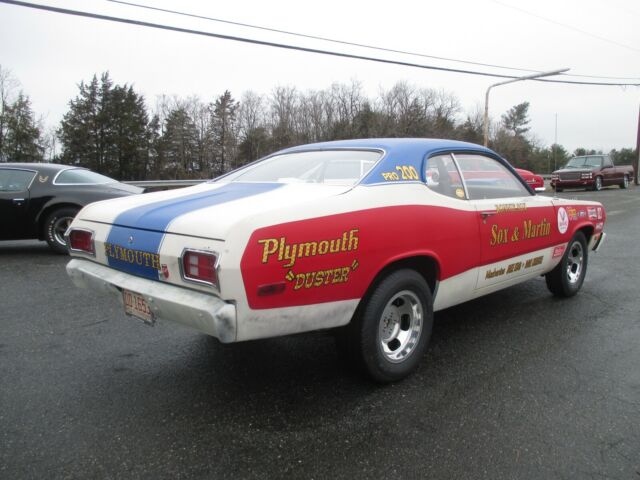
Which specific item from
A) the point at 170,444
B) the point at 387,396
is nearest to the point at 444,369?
the point at 387,396

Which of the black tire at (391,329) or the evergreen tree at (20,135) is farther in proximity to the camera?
the evergreen tree at (20,135)

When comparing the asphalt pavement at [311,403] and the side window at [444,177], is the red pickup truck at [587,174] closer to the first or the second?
the asphalt pavement at [311,403]

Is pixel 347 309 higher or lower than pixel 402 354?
higher

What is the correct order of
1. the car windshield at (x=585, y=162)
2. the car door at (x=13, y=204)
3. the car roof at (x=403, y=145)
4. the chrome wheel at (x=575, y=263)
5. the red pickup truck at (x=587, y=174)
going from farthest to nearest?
the car windshield at (x=585, y=162) → the red pickup truck at (x=587, y=174) → the car door at (x=13, y=204) → the chrome wheel at (x=575, y=263) → the car roof at (x=403, y=145)

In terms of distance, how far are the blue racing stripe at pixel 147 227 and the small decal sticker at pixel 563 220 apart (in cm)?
274

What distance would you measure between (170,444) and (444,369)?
1750 millimetres

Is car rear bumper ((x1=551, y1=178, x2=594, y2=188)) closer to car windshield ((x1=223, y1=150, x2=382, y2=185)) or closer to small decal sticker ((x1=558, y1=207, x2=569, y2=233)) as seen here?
small decal sticker ((x1=558, y1=207, x2=569, y2=233))

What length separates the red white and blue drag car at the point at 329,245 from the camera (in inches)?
84.0

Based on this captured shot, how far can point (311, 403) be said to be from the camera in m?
2.56

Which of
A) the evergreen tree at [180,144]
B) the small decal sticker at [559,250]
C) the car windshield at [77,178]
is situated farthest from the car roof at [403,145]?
the evergreen tree at [180,144]

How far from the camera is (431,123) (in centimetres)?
5538

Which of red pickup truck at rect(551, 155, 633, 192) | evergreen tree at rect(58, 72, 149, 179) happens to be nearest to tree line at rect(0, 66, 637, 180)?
evergreen tree at rect(58, 72, 149, 179)

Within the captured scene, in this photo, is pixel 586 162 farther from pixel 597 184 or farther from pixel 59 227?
pixel 59 227

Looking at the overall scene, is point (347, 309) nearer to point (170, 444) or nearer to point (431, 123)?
point (170, 444)
